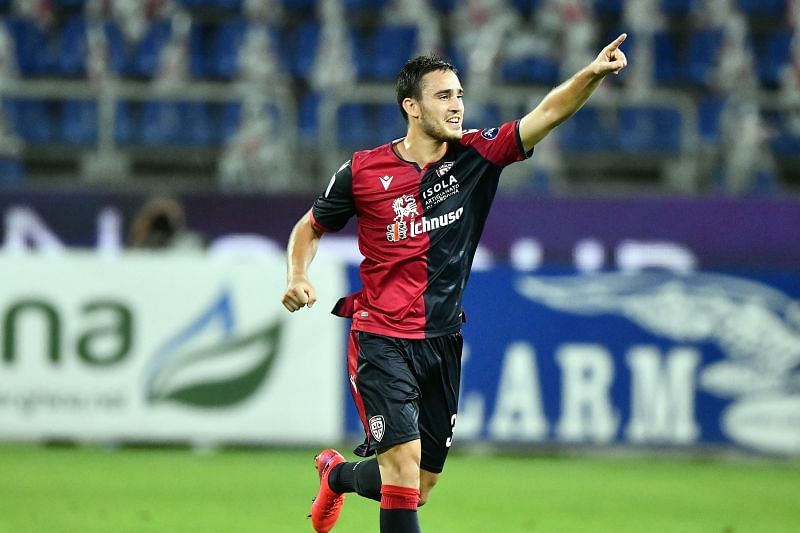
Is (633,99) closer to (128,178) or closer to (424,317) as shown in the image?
(128,178)

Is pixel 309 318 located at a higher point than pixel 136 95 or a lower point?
lower

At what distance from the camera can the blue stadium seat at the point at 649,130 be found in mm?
14586

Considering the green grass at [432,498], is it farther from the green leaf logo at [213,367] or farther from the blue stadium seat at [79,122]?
the blue stadium seat at [79,122]

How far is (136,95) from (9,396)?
3899 mm

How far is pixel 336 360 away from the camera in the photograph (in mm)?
11695

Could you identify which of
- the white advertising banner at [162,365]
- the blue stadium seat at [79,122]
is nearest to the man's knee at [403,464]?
the white advertising banner at [162,365]

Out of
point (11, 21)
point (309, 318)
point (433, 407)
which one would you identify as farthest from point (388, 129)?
point (433, 407)

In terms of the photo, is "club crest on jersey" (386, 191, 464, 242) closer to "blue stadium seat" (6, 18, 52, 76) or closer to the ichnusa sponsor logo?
the ichnusa sponsor logo

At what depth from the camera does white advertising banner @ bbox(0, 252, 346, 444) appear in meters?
11.7

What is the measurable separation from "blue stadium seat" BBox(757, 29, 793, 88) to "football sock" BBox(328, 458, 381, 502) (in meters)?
10.7

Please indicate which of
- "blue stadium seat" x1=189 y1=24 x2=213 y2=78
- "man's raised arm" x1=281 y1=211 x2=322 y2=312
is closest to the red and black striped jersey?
"man's raised arm" x1=281 y1=211 x2=322 y2=312

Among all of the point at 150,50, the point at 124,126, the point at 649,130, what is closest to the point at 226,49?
the point at 150,50

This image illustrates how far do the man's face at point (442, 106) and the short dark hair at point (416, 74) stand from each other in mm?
30

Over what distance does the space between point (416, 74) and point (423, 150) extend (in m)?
0.34
